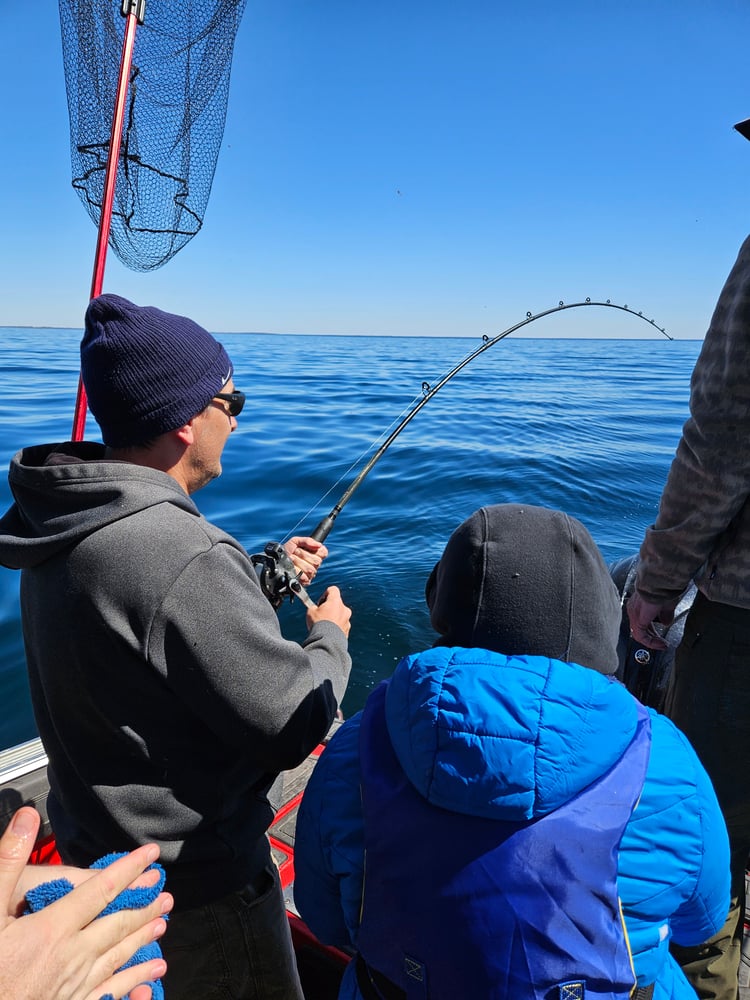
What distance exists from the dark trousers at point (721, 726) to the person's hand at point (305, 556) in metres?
1.26

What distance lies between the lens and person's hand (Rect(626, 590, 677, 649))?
2012 millimetres

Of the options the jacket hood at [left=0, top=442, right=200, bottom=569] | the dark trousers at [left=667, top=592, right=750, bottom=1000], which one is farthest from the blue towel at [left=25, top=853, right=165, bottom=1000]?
the dark trousers at [left=667, top=592, right=750, bottom=1000]

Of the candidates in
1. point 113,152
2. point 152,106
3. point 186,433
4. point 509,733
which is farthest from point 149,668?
point 152,106

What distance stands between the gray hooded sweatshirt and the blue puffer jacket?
256 millimetres

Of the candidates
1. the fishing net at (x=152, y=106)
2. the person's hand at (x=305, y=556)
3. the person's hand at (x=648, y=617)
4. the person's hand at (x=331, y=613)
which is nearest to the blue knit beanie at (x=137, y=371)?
the person's hand at (x=331, y=613)

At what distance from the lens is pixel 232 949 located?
60.2 inches

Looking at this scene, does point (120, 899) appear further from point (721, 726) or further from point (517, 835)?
point (721, 726)

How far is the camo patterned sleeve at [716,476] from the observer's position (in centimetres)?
159

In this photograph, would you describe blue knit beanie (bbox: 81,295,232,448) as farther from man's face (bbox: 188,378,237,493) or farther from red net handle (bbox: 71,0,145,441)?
red net handle (bbox: 71,0,145,441)

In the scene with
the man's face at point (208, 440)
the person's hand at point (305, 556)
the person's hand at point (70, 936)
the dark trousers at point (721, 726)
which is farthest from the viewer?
the person's hand at point (305, 556)

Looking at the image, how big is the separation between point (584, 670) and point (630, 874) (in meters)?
0.32

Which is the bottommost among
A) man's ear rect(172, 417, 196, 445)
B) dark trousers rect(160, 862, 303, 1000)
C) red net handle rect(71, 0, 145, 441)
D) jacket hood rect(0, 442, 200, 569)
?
dark trousers rect(160, 862, 303, 1000)

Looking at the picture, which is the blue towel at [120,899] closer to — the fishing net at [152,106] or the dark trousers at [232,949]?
the dark trousers at [232,949]

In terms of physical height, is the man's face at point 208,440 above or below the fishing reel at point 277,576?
above
